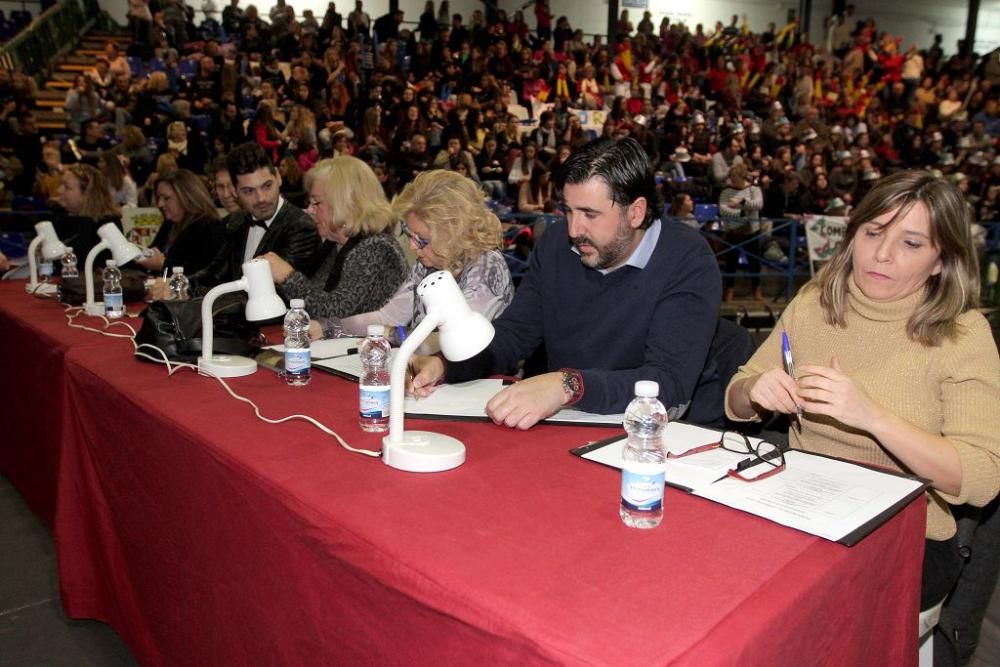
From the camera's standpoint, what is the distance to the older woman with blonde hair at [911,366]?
1.23 m

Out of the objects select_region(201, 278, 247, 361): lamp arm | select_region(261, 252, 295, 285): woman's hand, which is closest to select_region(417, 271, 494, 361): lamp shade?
select_region(201, 278, 247, 361): lamp arm

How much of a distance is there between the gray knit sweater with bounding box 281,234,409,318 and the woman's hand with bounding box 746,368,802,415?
1576mm

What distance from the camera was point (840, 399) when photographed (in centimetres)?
120

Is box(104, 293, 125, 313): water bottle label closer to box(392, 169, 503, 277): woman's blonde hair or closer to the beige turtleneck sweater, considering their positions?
box(392, 169, 503, 277): woman's blonde hair

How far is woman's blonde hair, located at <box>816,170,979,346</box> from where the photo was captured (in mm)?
1341

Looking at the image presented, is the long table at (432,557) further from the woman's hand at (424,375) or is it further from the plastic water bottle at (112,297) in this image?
the plastic water bottle at (112,297)

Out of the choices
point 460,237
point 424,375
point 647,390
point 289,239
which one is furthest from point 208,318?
point 289,239

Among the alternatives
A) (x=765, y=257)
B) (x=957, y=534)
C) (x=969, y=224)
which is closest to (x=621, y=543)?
(x=957, y=534)

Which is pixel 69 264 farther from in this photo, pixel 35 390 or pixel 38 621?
pixel 38 621

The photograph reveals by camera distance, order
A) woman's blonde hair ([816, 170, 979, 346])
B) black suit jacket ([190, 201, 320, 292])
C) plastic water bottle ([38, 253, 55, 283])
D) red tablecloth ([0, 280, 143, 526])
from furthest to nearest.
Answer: plastic water bottle ([38, 253, 55, 283]) < black suit jacket ([190, 201, 320, 292]) < red tablecloth ([0, 280, 143, 526]) < woman's blonde hair ([816, 170, 979, 346])

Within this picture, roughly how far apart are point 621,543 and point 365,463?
1.58ft

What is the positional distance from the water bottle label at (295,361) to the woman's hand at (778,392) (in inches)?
40.3

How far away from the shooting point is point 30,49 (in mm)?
10484

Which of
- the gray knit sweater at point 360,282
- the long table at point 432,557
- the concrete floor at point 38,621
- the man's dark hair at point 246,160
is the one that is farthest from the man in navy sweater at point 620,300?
the man's dark hair at point 246,160
